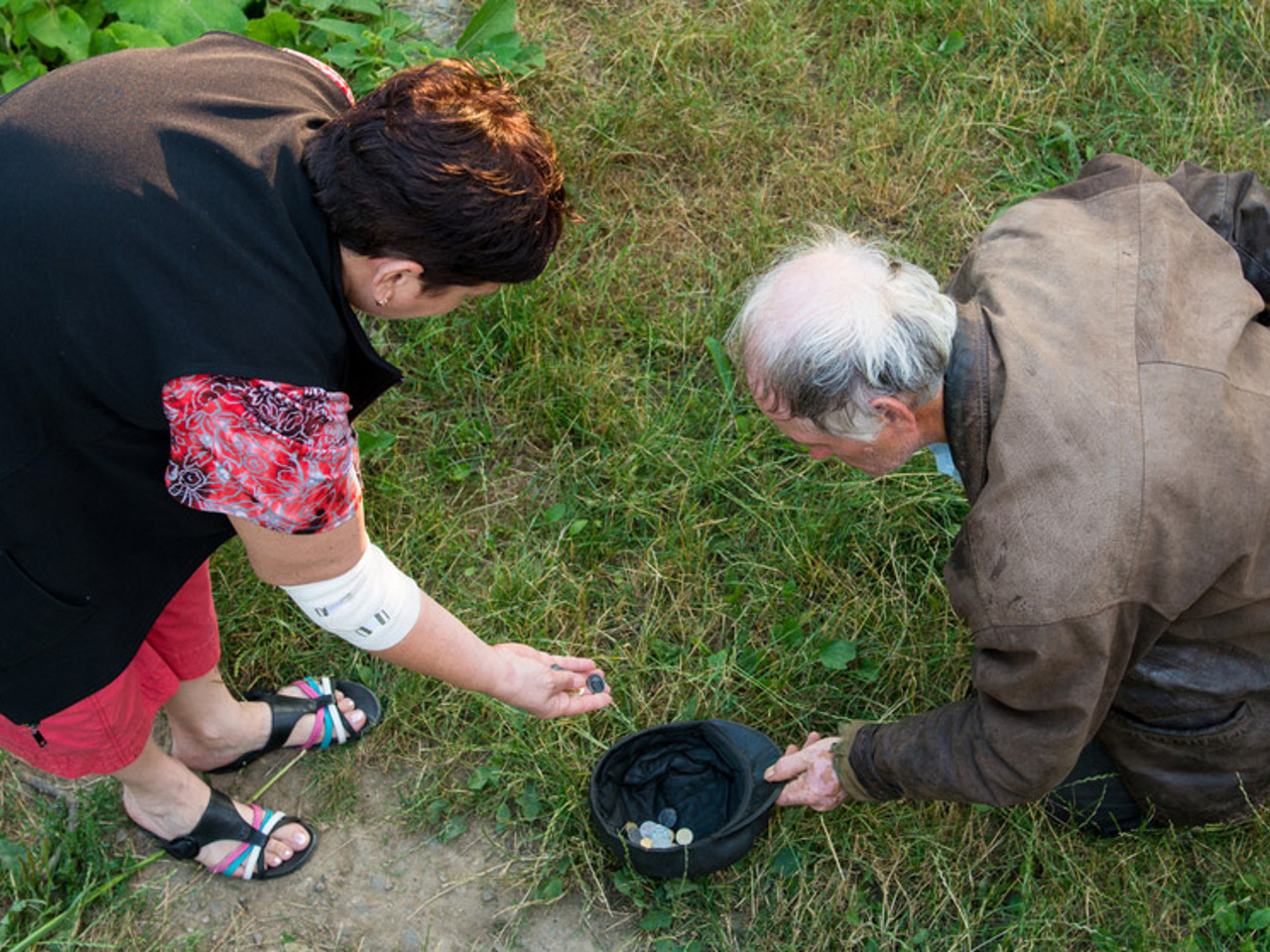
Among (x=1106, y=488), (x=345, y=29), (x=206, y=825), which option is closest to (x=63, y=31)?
(x=345, y=29)

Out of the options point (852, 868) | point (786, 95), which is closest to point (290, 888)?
point (852, 868)

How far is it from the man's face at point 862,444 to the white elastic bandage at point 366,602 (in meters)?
0.82

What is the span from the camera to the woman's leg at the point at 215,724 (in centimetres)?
275

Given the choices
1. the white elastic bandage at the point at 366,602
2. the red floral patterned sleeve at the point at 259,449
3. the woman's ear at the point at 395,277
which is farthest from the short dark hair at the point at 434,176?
the white elastic bandage at the point at 366,602

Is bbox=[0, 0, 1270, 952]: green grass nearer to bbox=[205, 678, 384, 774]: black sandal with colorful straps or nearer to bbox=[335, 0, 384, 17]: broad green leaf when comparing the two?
bbox=[205, 678, 384, 774]: black sandal with colorful straps

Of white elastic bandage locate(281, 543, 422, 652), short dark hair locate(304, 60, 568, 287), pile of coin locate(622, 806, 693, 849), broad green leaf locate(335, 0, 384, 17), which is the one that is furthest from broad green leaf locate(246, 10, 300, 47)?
pile of coin locate(622, 806, 693, 849)

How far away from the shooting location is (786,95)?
3.91 m

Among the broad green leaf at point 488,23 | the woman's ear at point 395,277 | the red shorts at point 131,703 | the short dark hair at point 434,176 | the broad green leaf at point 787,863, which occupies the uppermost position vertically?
the short dark hair at point 434,176

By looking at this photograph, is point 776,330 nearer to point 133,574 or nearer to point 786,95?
point 133,574

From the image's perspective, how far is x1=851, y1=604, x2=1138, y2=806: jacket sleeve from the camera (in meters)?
2.03

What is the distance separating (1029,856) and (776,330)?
4.50ft

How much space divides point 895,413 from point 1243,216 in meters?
0.96

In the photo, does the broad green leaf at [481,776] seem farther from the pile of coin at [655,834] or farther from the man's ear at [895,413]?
the man's ear at [895,413]

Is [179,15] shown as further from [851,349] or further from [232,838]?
[851,349]
